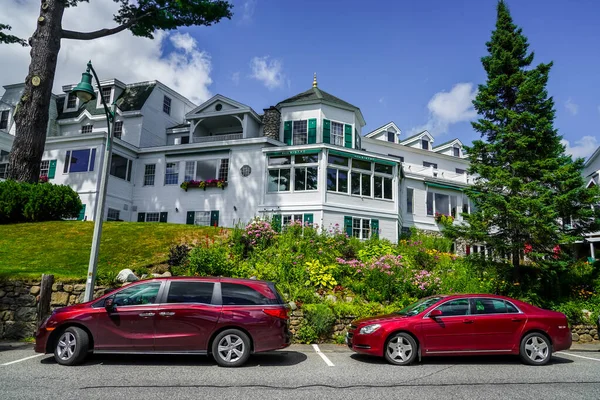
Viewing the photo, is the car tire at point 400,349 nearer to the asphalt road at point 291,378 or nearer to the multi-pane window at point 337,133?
the asphalt road at point 291,378

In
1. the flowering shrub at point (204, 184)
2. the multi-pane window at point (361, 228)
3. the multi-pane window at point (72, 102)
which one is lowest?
the multi-pane window at point (361, 228)

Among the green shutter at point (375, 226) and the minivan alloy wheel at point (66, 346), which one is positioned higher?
the green shutter at point (375, 226)

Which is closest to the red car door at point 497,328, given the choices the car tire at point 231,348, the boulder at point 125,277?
the car tire at point 231,348

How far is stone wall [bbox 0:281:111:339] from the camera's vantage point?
35.1 feet

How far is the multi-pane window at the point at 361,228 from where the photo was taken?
965 inches

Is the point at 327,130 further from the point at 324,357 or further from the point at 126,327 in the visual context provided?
the point at 126,327

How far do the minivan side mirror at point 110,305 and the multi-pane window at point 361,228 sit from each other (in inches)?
699

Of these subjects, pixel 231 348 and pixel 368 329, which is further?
pixel 368 329

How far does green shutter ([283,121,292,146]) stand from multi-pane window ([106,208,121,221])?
11.9 meters

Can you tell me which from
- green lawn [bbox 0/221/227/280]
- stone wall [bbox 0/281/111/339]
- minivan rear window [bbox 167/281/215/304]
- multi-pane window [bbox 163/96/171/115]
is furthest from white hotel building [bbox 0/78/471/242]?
minivan rear window [bbox 167/281/215/304]

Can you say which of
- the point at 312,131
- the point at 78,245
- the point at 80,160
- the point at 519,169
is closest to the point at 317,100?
the point at 312,131

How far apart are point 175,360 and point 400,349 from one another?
15.5ft

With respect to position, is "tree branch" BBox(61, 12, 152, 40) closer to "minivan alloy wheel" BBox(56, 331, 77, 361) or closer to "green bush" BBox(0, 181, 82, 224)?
"green bush" BBox(0, 181, 82, 224)

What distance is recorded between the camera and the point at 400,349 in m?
8.55
